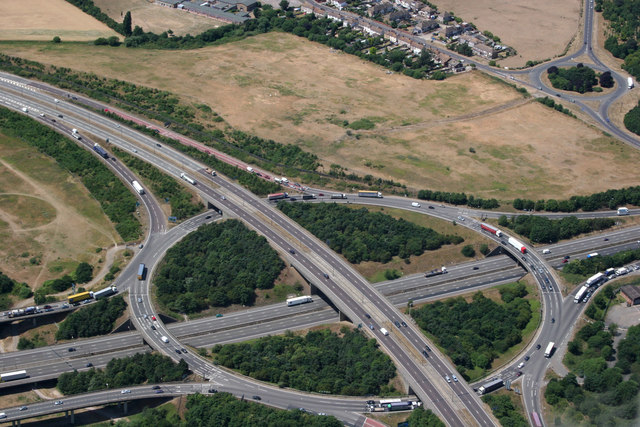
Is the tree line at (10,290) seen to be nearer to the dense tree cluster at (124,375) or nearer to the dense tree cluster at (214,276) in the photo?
the dense tree cluster at (124,375)

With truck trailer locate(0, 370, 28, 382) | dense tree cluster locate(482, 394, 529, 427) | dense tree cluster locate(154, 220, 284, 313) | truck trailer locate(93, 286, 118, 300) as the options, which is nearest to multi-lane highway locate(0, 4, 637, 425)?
dense tree cluster locate(482, 394, 529, 427)

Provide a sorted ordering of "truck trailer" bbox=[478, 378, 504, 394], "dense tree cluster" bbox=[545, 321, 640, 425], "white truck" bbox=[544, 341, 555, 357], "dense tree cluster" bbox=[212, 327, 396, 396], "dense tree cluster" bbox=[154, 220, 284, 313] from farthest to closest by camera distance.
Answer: "dense tree cluster" bbox=[154, 220, 284, 313]
"white truck" bbox=[544, 341, 555, 357]
"dense tree cluster" bbox=[212, 327, 396, 396]
"truck trailer" bbox=[478, 378, 504, 394]
"dense tree cluster" bbox=[545, 321, 640, 425]

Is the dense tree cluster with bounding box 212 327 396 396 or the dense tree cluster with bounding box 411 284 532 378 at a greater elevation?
the dense tree cluster with bounding box 411 284 532 378

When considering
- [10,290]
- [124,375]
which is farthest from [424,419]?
[10,290]

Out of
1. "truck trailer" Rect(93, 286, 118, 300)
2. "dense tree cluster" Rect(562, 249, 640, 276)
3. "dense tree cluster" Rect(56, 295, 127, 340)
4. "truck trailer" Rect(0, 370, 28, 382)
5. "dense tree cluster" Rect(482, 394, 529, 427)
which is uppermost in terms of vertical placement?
"dense tree cluster" Rect(562, 249, 640, 276)

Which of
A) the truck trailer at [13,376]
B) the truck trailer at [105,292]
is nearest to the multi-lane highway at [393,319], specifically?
the truck trailer at [105,292]

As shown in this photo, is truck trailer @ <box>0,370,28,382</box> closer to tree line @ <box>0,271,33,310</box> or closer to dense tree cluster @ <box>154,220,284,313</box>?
tree line @ <box>0,271,33,310</box>

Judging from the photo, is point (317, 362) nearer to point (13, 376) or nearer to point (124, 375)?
point (124, 375)
